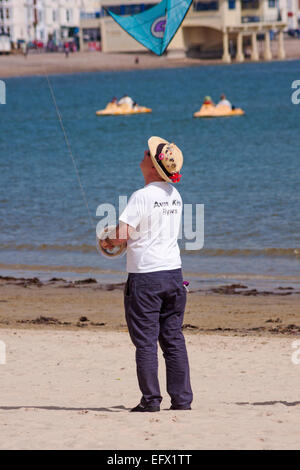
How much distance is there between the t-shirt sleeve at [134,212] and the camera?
6129 mm

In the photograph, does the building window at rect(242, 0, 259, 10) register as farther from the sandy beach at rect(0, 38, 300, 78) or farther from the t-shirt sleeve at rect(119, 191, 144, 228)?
the t-shirt sleeve at rect(119, 191, 144, 228)

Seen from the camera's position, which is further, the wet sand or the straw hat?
the wet sand

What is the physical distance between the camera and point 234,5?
114750mm

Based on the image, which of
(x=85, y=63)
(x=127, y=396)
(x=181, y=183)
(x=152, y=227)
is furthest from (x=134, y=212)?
(x=85, y=63)

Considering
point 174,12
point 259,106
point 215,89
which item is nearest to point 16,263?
point 174,12

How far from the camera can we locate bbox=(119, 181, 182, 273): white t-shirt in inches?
242

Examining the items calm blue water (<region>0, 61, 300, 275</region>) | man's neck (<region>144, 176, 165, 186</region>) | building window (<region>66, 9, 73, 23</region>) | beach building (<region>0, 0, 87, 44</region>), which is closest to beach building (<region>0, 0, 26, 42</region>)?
beach building (<region>0, 0, 87, 44</region>)

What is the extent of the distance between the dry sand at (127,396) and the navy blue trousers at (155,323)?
226mm

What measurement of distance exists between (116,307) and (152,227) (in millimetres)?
5914

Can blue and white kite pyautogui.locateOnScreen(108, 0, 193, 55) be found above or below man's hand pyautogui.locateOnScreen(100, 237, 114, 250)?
above

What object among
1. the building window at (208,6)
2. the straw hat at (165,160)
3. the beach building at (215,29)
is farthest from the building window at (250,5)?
→ the straw hat at (165,160)

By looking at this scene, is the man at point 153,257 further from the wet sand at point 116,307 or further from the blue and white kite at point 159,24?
the blue and white kite at point 159,24

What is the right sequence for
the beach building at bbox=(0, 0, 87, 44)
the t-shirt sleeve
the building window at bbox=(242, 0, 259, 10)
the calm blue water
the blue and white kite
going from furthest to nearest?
the beach building at bbox=(0, 0, 87, 44) → the building window at bbox=(242, 0, 259, 10) → the calm blue water → the blue and white kite → the t-shirt sleeve
